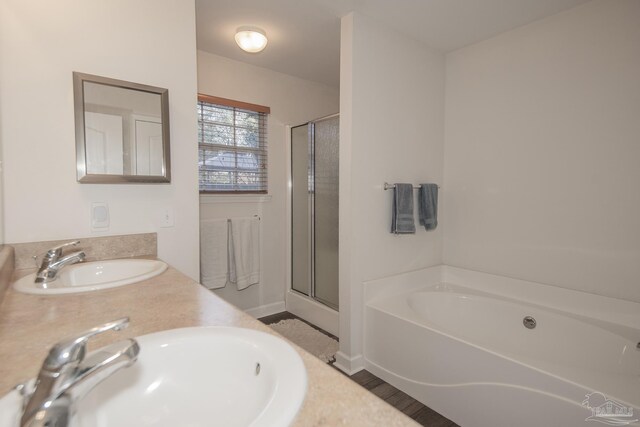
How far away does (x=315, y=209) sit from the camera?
2982 millimetres

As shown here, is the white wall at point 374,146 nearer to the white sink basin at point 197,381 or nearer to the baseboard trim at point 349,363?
the baseboard trim at point 349,363

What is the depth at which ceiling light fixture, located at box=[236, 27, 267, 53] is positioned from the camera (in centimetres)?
224

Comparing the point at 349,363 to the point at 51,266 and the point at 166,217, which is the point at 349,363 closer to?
the point at 166,217

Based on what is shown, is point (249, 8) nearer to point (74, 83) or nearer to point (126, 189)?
point (74, 83)

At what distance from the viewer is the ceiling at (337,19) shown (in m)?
2.00

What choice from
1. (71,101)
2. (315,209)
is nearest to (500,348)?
(315,209)

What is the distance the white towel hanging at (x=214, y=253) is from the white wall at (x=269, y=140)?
0.10 metres

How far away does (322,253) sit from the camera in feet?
9.70

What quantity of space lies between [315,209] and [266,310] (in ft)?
3.75

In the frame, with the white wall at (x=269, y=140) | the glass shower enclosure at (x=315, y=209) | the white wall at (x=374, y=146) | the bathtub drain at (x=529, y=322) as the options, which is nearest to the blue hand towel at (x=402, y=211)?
the white wall at (x=374, y=146)

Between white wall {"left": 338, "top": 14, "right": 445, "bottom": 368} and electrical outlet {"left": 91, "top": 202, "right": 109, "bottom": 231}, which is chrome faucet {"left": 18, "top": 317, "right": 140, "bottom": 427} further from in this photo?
white wall {"left": 338, "top": 14, "right": 445, "bottom": 368}

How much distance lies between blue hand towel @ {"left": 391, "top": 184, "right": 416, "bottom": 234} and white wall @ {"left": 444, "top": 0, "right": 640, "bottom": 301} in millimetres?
635

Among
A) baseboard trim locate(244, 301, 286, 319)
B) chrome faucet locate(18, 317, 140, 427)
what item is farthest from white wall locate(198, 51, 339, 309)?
chrome faucet locate(18, 317, 140, 427)

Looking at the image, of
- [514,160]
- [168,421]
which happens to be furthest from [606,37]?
[168,421]
